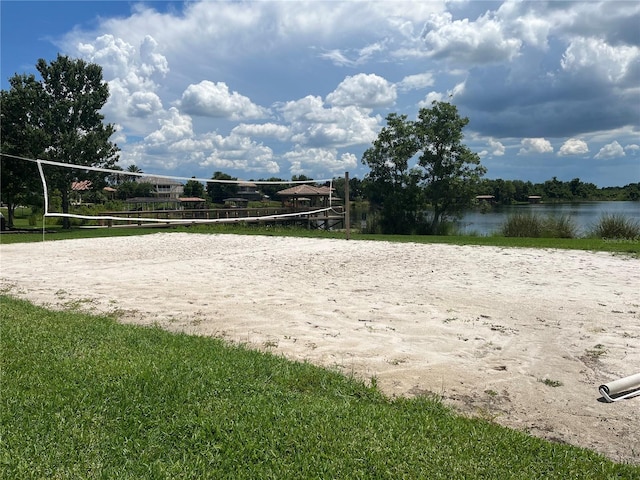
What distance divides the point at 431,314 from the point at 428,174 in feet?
79.9

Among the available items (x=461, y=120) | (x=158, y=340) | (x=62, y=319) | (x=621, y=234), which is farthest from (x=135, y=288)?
(x=461, y=120)


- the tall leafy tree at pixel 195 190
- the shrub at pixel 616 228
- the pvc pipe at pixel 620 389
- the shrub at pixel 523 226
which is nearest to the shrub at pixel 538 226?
the shrub at pixel 523 226

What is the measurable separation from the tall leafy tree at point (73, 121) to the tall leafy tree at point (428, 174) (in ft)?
50.7

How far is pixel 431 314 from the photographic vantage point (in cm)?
480

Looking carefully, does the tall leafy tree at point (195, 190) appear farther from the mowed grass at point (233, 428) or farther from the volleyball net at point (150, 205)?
the mowed grass at point (233, 428)

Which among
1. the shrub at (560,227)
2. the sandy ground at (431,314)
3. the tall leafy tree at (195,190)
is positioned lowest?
the sandy ground at (431,314)

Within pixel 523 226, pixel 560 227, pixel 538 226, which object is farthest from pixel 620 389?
pixel 523 226

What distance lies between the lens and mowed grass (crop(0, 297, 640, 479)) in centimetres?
199

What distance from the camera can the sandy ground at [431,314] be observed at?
2.86m

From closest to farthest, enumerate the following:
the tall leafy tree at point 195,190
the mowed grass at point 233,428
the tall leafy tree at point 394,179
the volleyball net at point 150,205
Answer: the mowed grass at point 233,428
the volleyball net at point 150,205
the tall leafy tree at point 394,179
the tall leafy tree at point 195,190

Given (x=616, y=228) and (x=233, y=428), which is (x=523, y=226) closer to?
(x=616, y=228)

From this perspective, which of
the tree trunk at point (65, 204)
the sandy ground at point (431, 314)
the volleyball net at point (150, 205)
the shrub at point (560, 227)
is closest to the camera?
the sandy ground at point (431, 314)

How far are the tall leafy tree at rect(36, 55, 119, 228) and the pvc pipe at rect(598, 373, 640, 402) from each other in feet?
73.1

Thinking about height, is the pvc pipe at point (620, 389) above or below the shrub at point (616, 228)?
below
